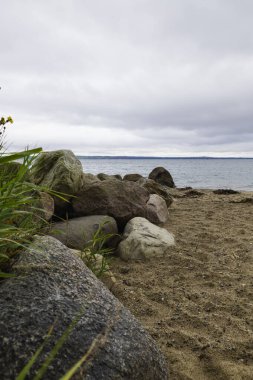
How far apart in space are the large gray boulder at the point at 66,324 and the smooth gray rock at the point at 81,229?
255cm

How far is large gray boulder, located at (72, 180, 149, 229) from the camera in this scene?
623 centimetres

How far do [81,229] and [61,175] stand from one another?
106cm

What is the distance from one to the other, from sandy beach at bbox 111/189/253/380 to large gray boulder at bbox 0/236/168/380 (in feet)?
2.33

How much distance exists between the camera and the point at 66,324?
203cm

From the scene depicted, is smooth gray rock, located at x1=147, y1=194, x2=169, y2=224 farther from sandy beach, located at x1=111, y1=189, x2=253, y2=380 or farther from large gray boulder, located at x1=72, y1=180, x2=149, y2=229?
large gray boulder, located at x1=72, y1=180, x2=149, y2=229

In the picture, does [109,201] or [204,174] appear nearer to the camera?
[109,201]

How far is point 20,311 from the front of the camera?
6.58 ft

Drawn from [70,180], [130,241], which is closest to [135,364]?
[130,241]

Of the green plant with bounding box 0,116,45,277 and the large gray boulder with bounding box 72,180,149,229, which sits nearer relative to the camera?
the green plant with bounding box 0,116,45,277

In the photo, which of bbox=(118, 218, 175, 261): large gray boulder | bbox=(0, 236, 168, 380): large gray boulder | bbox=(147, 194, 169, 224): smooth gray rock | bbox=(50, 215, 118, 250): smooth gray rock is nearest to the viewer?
bbox=(0, 236, 168, 380): large gray boulder

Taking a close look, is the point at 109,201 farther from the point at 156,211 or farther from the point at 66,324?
the point at 66,324

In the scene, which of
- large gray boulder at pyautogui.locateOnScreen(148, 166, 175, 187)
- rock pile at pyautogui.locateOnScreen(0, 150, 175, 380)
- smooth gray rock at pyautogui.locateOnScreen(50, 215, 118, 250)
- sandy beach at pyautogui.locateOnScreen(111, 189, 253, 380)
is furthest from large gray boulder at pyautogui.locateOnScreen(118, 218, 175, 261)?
large gray boulder at pyautogui.locateOnScreen(148, 166, 175, 187)

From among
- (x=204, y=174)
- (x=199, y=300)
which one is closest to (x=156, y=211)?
(x=199, y=300)

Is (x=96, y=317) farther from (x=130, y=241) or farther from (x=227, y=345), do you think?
(x=130, y=241)
